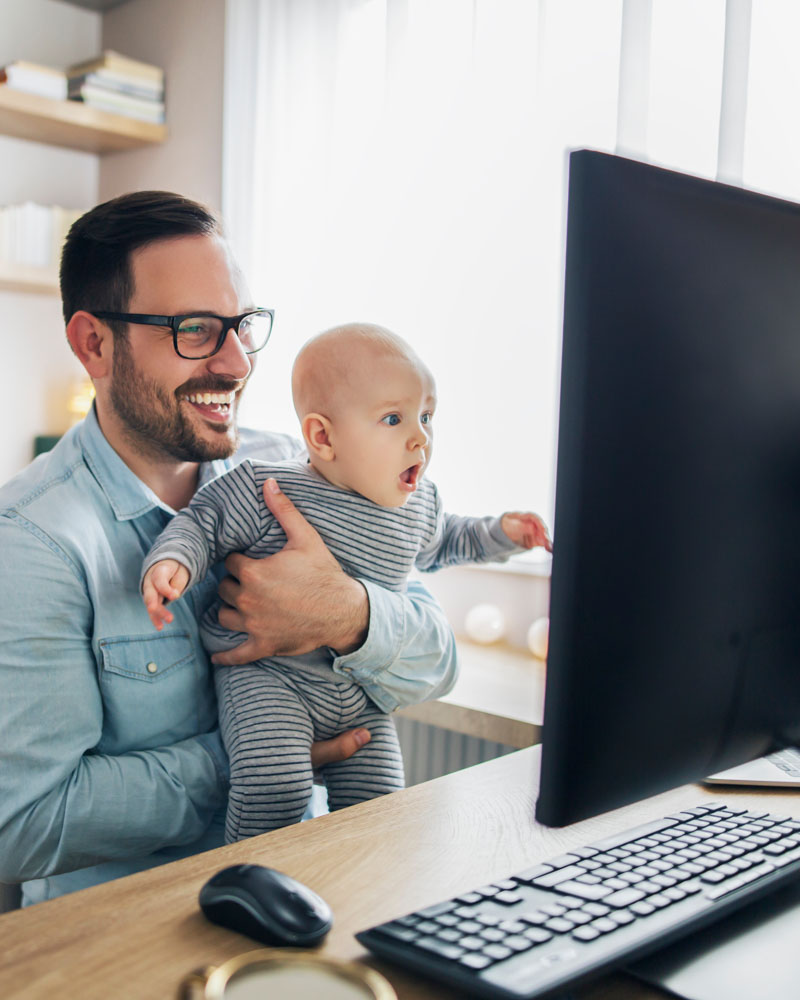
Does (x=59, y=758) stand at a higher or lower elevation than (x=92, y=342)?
lower

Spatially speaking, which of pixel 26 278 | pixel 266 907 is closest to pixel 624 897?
pixel 266 907

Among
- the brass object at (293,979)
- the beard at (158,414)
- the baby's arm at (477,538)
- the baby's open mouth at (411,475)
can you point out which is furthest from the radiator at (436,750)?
the brass object at (293,979)

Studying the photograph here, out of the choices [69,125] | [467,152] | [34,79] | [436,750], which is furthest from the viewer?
[69,125]

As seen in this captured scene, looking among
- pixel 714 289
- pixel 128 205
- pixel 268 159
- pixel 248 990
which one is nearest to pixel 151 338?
pixel 128 205

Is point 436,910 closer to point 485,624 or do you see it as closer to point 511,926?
point 511,926

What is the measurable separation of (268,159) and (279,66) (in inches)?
11.1

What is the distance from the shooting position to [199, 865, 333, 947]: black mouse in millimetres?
616

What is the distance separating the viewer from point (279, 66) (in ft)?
9.74

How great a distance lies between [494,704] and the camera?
196 centimetres

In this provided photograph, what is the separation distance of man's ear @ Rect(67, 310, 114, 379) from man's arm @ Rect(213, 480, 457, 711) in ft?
1.12

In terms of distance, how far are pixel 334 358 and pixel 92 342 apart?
0.40 m

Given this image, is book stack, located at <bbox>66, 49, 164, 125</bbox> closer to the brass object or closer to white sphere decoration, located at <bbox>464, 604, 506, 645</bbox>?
white sphere decoration, located at <bbox>464, 604, 506, 645</bbox>

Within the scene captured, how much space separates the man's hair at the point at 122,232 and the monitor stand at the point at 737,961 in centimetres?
110

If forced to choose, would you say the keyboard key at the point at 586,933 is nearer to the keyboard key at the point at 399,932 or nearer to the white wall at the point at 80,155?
the keyboard key at the point at 399,932
